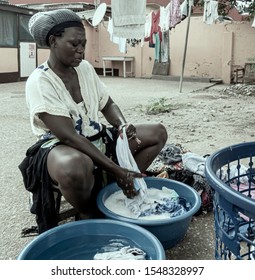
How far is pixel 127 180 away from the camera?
1861mm

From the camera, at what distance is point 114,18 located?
512 cm

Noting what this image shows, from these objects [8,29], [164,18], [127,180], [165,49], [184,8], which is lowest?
[127,180]

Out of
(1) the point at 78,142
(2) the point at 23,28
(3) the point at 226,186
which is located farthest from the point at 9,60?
(3) the point at 226,186

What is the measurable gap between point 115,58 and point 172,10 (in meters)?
5.82

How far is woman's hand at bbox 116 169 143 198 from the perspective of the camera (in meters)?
1.85

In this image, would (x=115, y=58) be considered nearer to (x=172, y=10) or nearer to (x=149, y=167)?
(x=172, y=10)

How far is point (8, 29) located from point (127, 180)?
9.86 meters

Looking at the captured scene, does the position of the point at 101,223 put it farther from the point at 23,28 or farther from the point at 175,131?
the point at 23,28

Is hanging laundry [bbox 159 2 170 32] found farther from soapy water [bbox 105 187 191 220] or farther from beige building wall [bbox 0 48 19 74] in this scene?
soapy water [bbox 105 187 191 220]

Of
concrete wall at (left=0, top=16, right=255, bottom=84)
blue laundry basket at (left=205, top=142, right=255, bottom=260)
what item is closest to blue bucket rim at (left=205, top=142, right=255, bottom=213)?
blue laundry basket at (left=205, top=142, right=255, bottom=260)

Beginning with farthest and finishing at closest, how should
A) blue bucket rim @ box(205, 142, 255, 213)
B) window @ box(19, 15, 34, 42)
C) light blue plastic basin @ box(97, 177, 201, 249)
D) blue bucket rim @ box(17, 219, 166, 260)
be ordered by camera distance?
window @ box(19, 15, 34, 42) → light blue plastic basin @ box(97, 177, 201, 249) → blue bucket rim @ box(17, 219, 166, 260) → blue bucket rim @ box(205, 142, 255, 213)

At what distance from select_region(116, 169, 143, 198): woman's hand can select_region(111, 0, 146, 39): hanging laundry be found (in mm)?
3608

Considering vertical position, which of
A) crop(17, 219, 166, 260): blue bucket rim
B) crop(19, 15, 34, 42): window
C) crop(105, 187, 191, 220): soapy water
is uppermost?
crop(19, 15, 34, 42): window
